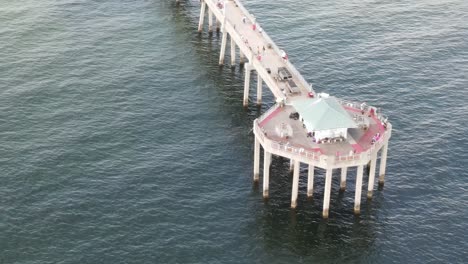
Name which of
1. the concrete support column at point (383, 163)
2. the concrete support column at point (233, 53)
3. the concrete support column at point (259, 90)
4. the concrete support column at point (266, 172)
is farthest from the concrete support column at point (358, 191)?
the concrete support column at point (233, 53)

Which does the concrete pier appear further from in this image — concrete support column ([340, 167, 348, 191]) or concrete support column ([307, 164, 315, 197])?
concrete support column ([307, 164, 315, 197])

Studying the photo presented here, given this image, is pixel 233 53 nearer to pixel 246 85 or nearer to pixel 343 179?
pixel 246 85

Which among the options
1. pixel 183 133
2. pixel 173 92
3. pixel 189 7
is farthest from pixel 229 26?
pixel 189 7

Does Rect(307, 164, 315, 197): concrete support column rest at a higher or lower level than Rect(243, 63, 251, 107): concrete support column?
lower

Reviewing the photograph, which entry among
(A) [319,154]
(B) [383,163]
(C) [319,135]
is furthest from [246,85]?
(A) [319,154]

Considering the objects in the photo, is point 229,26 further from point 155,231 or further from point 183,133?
point 155,231

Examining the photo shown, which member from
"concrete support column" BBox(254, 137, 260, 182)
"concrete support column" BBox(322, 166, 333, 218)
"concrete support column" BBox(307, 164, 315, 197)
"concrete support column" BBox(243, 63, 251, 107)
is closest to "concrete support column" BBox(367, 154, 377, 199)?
"concrete support column" BBox(322, 166, 333, 218)
